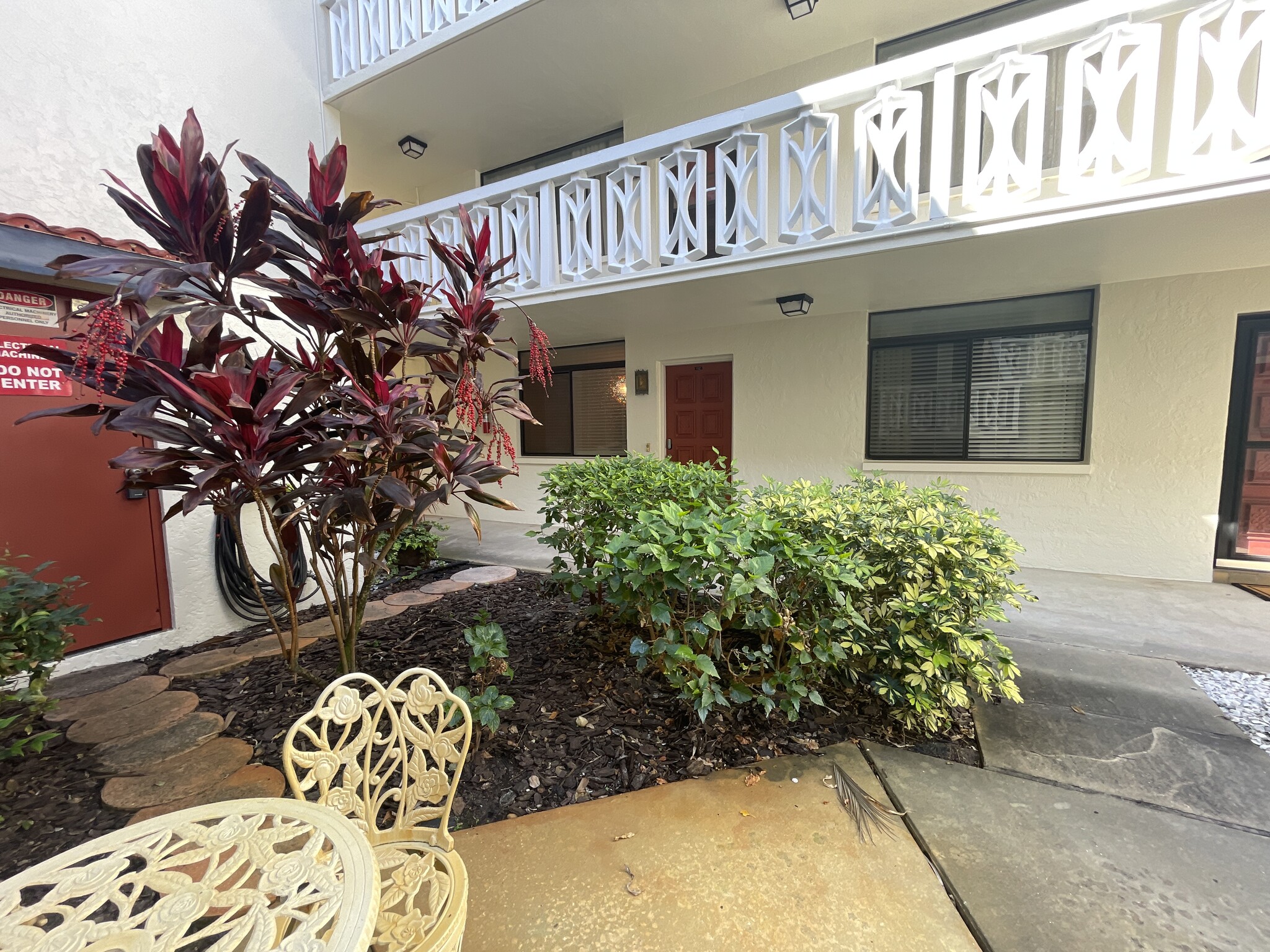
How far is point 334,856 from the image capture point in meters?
0.91

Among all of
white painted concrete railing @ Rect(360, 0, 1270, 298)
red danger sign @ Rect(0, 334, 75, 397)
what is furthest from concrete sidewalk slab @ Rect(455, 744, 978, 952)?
white painted concrete railing @ Rect(360, 0, 1270, 298)

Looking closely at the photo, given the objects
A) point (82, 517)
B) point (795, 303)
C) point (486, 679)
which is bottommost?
point (486, 679)

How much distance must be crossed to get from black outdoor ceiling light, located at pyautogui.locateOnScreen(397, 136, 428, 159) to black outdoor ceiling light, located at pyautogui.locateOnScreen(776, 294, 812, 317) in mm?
5050

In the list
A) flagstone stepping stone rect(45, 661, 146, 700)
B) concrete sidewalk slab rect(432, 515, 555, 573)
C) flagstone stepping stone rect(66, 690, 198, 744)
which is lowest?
flagstone stepping stone rect(45, 661, 146, 700)

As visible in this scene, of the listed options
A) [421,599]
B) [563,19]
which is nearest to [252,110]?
[563,19]

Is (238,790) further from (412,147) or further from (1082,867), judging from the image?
(412,147)

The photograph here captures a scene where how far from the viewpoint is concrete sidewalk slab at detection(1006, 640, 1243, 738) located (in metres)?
2.39

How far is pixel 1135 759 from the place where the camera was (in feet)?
6.84

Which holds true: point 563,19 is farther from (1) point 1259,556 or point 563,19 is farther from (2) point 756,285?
(1) point 1259,556

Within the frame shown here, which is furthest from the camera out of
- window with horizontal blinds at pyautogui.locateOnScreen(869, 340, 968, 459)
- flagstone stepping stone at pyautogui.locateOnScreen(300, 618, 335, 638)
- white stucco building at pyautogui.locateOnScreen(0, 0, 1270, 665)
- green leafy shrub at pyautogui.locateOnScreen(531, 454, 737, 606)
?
window with horizontal blinds at pyautogui.locateOnScreen(869, 340, 968, 459)

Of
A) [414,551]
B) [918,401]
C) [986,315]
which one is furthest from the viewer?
[918,401]

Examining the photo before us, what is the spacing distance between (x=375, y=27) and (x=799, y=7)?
4.03 metres

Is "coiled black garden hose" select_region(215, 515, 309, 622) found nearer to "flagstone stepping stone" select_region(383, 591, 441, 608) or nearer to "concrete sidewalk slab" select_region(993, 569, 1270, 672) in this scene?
"flagstone stepping stone" select_region(383, 591, 441, 608)

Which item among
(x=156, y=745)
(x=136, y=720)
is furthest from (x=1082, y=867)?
(x=136, y=720)
